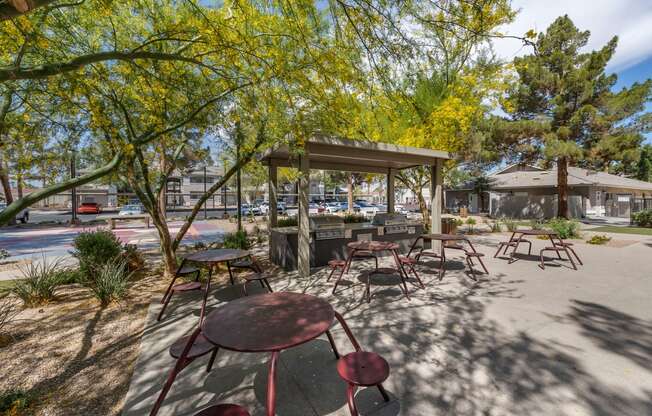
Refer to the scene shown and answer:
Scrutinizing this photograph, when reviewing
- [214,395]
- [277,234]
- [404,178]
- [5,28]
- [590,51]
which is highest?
[590,51]

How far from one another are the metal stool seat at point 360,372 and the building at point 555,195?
23.8m

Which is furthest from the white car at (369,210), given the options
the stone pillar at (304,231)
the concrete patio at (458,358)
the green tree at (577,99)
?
the concrete patio at (458,358)

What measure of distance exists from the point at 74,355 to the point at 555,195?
27029 mm

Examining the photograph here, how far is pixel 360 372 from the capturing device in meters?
2.09

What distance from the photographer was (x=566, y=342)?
10.8ft

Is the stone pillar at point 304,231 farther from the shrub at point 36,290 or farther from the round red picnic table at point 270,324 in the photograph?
the shrub at point 36,290

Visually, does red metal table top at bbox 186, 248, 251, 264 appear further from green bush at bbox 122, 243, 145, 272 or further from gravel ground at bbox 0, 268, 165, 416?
green bush at bbox 122, 243, 145, 272

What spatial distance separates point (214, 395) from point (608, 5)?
23.9ft

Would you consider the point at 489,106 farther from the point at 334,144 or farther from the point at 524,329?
the point at 524,329

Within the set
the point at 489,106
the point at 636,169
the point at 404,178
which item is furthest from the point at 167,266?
the point at 636,169

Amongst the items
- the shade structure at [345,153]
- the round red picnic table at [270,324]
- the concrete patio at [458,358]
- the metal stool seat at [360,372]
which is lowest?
the concrete patio at [458,358]

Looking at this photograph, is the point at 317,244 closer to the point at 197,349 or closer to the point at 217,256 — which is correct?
the point at 217,256

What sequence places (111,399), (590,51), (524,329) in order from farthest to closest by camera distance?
(590,51) < (524,329) < (111,399)

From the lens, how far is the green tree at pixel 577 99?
1338 cm
